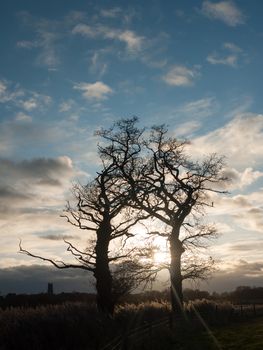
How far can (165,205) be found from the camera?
35.8 metres

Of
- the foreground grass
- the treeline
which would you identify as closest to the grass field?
the foreground grass

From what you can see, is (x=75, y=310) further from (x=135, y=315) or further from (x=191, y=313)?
(x=191, y=313)

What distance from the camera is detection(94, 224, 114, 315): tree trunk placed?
27.2 metres

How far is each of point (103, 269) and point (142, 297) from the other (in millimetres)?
33872

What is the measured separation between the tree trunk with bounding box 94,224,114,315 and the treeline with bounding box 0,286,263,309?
35.3 feet

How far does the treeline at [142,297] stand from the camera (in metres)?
45.1

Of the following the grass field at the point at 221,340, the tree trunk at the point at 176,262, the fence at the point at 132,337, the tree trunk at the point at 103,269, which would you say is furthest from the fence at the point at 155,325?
the tree trunk at the point at 103,269

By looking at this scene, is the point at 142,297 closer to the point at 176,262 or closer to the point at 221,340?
the point at 176,262

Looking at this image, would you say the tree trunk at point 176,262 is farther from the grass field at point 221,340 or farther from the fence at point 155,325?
the grass field at point 221,340

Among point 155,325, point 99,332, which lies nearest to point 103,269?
point 155,325

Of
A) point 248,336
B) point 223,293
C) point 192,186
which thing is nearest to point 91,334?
point 248,336

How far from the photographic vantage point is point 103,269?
2758cm

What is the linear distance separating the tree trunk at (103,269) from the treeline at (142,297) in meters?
10.8

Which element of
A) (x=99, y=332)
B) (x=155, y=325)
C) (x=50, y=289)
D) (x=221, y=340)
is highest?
(x=50, y=289)
